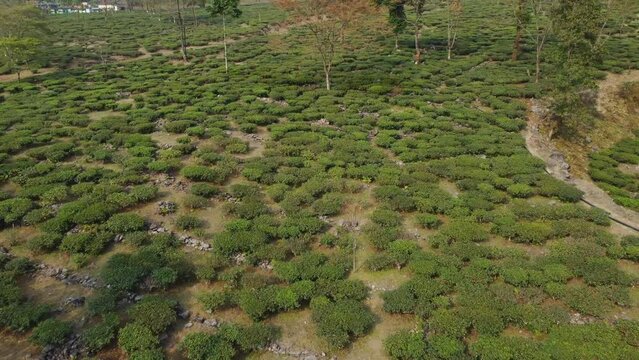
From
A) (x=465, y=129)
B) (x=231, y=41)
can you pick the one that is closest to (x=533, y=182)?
(x=465, y=129)

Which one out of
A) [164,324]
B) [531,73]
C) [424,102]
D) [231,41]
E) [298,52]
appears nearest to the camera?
[164,324]

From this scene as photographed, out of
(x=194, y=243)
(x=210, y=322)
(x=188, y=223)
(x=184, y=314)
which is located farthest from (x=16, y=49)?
(x=210, y=322)

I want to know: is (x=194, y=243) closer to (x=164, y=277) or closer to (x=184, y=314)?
(x=164, y=277)

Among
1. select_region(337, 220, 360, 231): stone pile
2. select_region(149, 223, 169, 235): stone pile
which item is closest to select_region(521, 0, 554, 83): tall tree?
select_region(337, 220, 360, 231): stone pile

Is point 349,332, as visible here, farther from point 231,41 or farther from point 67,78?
point 231,41

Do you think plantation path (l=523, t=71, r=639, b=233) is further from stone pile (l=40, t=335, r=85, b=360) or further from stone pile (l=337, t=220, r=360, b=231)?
stone pile (l=40, t=335, r=85, b=360)

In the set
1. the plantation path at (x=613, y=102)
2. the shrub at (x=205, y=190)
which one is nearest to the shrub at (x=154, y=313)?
the shrub at (x=205, y=190)
